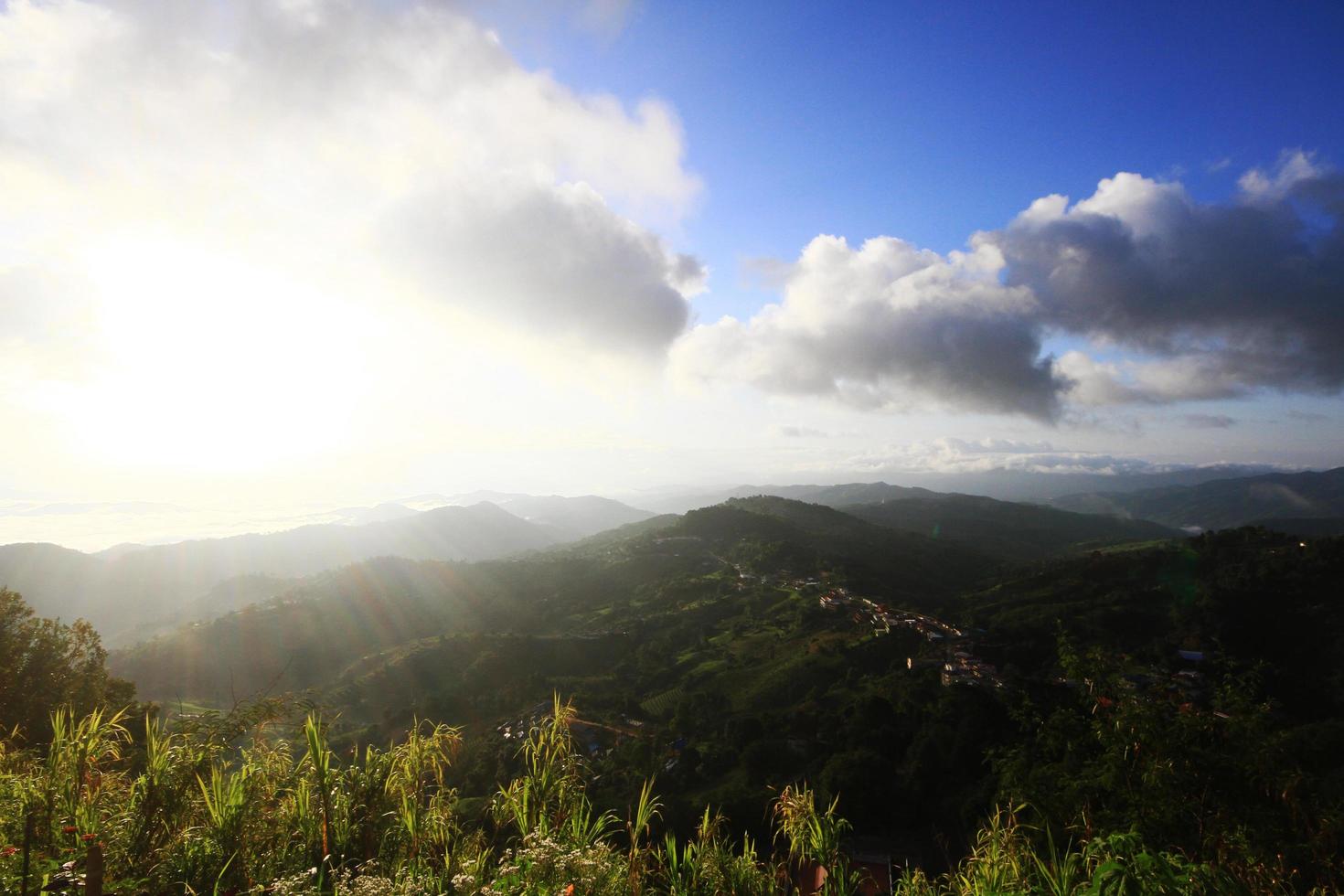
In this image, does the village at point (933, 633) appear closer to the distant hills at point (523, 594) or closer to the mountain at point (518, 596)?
the mountain at point (518, 596)

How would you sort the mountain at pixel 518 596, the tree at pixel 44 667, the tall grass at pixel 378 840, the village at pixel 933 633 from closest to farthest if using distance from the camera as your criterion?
the tall grass at pixel 378 840 < the tree at pixel 44 667 < the village at pixel 933 633 < the mountain at pixel 518 596

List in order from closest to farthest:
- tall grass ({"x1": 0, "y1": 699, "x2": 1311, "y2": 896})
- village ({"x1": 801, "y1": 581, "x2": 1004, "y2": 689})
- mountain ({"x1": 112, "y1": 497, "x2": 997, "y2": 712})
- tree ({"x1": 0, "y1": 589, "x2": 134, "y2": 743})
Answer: tall grass ({"x1": 0, "y1": 699, "x2": 1311, "y2": 896})
tree ({"x1": 0, "y1": 589, "x2": 134, "y2": 743})
village ({"x1": 801, "y1": 581, "x2": 1004, "y2": 689})
mountain ({"x1": 112, "y1": 497, "x2": 997, "y2": 712})

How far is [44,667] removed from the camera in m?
19.7

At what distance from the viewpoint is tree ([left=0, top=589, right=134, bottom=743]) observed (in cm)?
1738

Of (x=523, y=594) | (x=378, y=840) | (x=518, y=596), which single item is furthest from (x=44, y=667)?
(x=523, y=594)

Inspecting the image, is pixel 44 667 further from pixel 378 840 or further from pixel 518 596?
pixel 518 596

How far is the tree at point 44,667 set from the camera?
684 inches

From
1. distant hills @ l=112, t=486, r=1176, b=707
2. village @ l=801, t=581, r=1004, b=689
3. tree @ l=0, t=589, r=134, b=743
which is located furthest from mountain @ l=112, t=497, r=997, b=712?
tree @ l=0, t=589, r=134, b=743

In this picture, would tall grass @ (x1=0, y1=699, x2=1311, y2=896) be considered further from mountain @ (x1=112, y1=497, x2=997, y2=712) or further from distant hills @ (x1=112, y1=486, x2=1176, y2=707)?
distant hills @ (x1=112, y1=486, x2=1176, y2=707)

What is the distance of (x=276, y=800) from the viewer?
17.5 feet

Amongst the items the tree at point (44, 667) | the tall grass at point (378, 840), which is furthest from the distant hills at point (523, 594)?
the tall grass at point (378, 840)

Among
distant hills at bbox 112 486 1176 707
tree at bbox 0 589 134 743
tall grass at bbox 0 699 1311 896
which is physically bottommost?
distant hills at bbox 112 486 1176 707

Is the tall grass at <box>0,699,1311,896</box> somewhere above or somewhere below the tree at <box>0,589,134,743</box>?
above

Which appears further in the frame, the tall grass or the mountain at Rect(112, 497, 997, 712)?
the mountain at Rect(112, 497, 997, 712)
